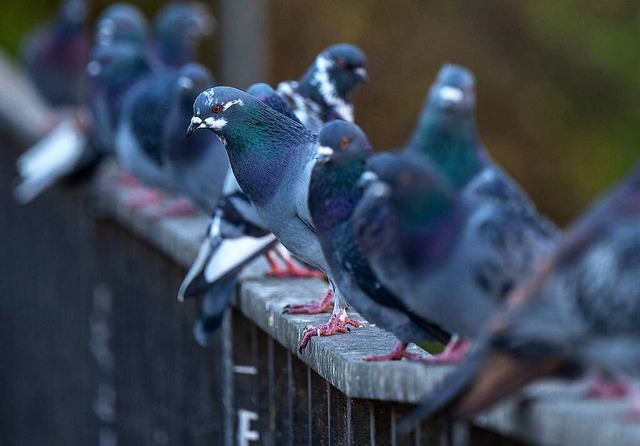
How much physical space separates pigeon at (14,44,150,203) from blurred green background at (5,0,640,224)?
5.64m

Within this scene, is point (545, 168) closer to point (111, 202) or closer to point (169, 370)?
point (111, 202)

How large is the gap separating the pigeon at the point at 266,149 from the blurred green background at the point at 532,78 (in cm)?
1068

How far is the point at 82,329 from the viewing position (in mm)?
7246

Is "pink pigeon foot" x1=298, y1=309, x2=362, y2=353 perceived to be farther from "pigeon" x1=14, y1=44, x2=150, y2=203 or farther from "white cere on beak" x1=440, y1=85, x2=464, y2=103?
"pigeon" x1=14, y1=44, x2=150, y2=203

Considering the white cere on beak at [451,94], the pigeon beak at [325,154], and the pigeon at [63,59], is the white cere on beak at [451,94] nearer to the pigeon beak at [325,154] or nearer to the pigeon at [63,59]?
the pigeon beak at [325,154]

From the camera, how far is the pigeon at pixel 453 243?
8.86 ft

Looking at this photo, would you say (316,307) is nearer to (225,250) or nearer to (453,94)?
(225,250)

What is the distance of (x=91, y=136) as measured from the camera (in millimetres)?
9367

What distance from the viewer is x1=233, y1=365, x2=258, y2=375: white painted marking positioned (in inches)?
172

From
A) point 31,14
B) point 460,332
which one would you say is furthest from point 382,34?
point 460,332

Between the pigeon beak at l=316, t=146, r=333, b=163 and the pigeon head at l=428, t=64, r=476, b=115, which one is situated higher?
the pigeon head at l=428, t=64, r=476, b=115

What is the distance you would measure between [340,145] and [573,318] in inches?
47.3

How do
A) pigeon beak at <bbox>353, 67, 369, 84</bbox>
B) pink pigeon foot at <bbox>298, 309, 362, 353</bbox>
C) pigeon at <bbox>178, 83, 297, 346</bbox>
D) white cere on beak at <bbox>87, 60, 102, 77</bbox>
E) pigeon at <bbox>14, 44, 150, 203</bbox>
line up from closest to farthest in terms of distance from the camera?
pink pigeon foot at <bbox>298, 309, 362, 353</bbox>
pigeon at <bbox>178, 83, 297, 346</bbox>
pigeon beak at <bbox>353, 67, 369, 84</bbox>
pigeon at <bbox>14, 44, 150, 203</bbox>
white cere on beak at <bbox>87, 60, 102, 77</bbox>

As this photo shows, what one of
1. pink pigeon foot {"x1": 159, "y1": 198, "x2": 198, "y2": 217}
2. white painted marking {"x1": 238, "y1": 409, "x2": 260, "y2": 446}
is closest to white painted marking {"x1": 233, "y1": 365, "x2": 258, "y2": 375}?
white painted marking {"x1": 238, "y1": 409, "x2": 260, "y2": 446}
